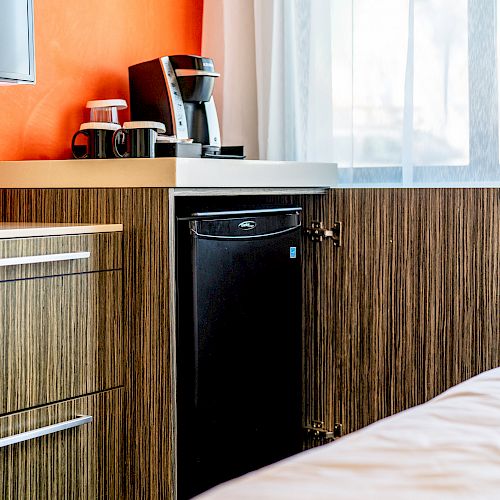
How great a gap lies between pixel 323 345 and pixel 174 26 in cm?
124

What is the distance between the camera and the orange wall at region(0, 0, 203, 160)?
97.5 inches

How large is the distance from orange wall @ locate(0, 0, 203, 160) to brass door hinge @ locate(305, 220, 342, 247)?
0.72m

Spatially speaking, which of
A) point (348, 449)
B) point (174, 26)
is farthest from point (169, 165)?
point (348, 449)

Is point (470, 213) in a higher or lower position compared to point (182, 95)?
lower

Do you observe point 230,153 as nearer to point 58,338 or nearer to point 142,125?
point 142,125

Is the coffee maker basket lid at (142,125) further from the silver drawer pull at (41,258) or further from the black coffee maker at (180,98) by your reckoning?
the silver drawer pull at (41,258)

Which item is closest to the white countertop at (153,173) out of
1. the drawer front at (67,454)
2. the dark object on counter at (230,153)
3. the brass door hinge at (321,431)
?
the dark object on counter at (230,153)

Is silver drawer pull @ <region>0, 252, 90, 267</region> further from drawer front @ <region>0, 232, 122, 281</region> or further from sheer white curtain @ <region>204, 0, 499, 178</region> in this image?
sheer white curtain @ <region>204, 0, 499, 178</region>

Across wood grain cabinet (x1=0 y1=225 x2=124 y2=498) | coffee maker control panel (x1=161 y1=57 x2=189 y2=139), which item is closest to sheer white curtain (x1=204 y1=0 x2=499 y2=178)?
coffee maker control panel (x1=161 y1=57 x2=189 y2=139)

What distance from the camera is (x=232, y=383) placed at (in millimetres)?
2309

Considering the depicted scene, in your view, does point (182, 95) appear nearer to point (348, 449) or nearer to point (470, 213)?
point (470, 213)

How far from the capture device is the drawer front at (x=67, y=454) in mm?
1894

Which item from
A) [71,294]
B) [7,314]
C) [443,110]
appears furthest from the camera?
[443,110]

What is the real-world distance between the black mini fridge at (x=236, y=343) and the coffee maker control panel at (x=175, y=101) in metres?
0.38
